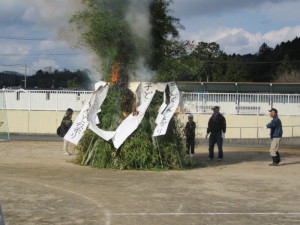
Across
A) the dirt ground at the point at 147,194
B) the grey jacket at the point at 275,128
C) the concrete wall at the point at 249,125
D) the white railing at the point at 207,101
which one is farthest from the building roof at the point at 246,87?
the dirt ground at the point at 147,194

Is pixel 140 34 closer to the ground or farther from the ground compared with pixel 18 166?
farther from the ground

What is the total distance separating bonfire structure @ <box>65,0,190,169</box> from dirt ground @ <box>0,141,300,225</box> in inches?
23.5

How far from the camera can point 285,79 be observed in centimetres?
5725

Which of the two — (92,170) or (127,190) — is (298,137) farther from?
(127,190)

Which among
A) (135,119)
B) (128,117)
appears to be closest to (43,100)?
(128,117)

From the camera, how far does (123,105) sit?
1395 centimetres

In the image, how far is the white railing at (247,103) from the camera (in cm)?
2612

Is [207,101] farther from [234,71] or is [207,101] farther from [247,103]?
[234,71]

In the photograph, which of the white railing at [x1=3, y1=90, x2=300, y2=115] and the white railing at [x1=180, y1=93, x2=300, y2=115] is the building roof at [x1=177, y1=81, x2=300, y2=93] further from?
the white railing at [x1=3, y1=90, x2=300, y2=115]

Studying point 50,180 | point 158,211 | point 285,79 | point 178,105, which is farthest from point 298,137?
point 285,79

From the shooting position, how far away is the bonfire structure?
13.5 meters

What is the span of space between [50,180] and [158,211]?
3788mm

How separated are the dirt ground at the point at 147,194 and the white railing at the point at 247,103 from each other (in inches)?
438

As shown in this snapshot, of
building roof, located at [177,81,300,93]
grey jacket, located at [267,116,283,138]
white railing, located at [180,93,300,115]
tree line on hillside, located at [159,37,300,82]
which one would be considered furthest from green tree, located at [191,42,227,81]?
grey jacket, located at [267,116,283,138]
